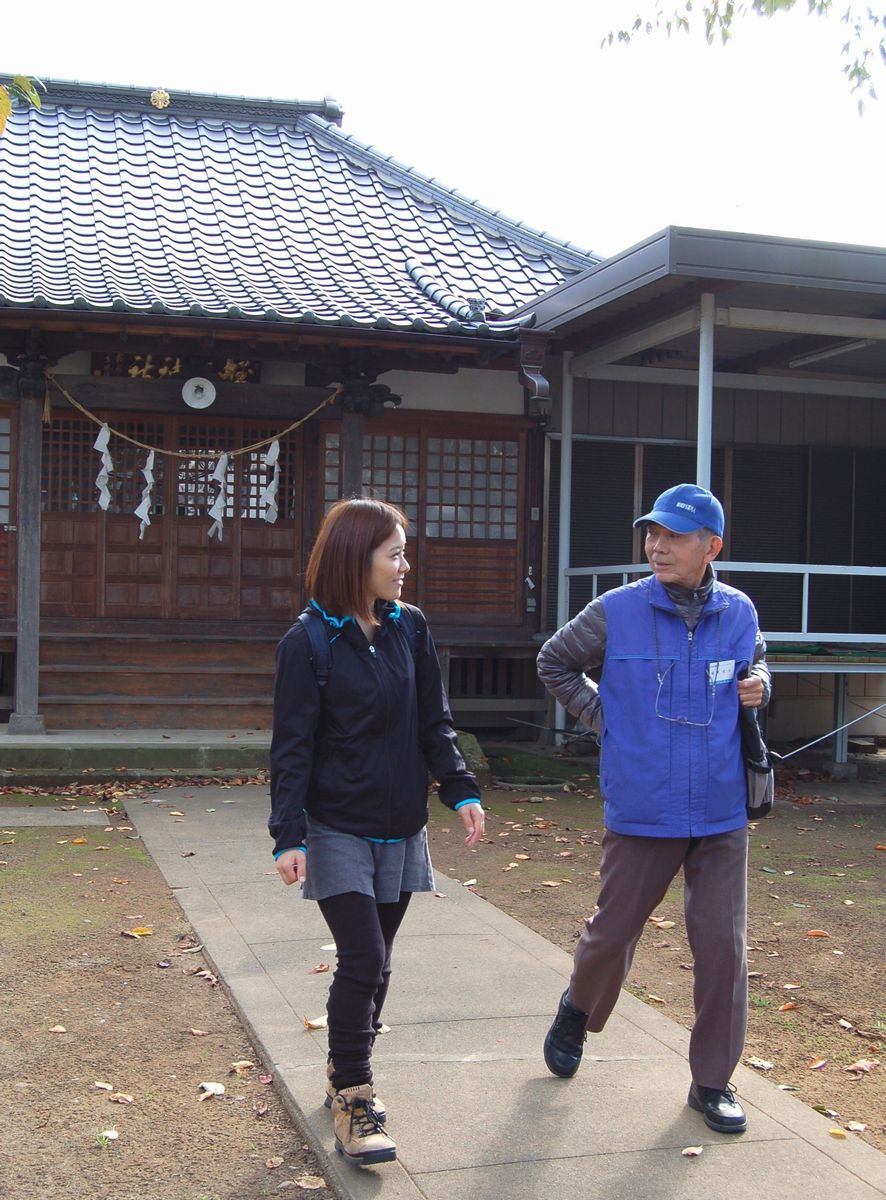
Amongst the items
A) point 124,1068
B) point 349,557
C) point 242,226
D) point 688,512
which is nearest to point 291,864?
point 349,557

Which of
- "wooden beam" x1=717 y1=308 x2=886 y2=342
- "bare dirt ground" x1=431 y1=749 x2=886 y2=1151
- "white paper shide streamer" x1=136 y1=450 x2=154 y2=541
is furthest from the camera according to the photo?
"white paper shide streamer" x1=136 y1=450 x2=154 y2=541

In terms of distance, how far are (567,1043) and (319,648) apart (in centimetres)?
159

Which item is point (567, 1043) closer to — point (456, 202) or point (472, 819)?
point (472, 819)

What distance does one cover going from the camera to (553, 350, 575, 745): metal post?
1255cm

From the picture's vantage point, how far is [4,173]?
13141 mm

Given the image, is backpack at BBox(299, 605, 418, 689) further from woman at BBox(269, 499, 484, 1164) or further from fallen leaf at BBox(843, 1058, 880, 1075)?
fallen leaf at BBox(843, 1058, 880, 1075)

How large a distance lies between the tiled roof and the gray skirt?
720 cm

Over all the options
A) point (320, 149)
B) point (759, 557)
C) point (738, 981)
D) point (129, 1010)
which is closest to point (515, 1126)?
point (738, 981)

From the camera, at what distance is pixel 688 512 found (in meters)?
3.97

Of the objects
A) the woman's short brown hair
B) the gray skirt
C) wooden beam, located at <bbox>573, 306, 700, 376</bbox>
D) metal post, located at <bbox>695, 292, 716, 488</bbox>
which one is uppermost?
wooden beam, located at <bbox>573, 306, 700, 376</bbox>

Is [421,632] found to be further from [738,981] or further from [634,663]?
[738,981]

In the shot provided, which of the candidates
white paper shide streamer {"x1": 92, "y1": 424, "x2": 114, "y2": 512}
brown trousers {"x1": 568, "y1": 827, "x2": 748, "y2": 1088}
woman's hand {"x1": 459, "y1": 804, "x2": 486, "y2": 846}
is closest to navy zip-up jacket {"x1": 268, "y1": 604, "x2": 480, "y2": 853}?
woman's hand {"x1": 459, "y1": 804, "x2": 486, "y2": 846}

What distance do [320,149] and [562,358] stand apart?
4.68 m

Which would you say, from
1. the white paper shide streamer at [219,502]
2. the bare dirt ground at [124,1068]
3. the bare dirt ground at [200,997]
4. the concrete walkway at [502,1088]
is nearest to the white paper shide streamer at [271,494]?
the white paper shide streamer at [219,502]
